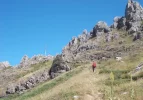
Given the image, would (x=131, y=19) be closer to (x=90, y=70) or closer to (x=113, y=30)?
(x=113, y=30)

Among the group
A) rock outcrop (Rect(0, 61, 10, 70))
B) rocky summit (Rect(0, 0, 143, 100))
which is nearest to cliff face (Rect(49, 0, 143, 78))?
rocky summit (Rect(0, 0, 143, 100))

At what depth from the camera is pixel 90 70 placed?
41.9 metres

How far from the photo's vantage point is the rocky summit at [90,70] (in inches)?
893

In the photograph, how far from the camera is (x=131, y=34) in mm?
105062

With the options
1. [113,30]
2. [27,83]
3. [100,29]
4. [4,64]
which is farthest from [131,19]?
[27,83]

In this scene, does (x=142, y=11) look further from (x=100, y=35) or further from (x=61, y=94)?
(x=61, y=94)

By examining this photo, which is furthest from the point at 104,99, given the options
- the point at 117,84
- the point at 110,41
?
the point at 110,41

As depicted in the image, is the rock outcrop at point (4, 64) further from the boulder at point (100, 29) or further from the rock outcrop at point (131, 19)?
the rock outcrop at point (131, 19)

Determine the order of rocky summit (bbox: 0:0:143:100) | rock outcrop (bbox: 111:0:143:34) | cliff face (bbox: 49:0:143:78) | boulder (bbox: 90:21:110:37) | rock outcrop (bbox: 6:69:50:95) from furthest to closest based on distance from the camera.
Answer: boulder (bbox: 90:21:110:37) → rock outcrop (bbox: 111:0:143:34) → cliff face (bbox: 49:0:143:78) → rock outcrop (bbox: 6:69:50:95) → rocky summit (bbox: 0:0:143:100)

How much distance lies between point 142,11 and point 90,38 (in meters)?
22.4

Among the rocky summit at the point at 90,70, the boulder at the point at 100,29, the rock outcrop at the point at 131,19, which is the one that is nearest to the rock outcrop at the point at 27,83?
the rocky summit at the point at 90,70

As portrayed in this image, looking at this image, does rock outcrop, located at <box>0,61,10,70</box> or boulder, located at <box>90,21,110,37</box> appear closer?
boulder, located at <box>90,21,110,37</box>

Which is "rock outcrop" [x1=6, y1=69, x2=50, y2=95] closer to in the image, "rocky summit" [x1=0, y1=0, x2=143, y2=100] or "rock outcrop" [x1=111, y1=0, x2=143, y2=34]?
"rocky summit" [x1=0, y1=0, x2=143, y2=100]

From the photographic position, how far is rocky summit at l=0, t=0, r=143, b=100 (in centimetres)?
2269
